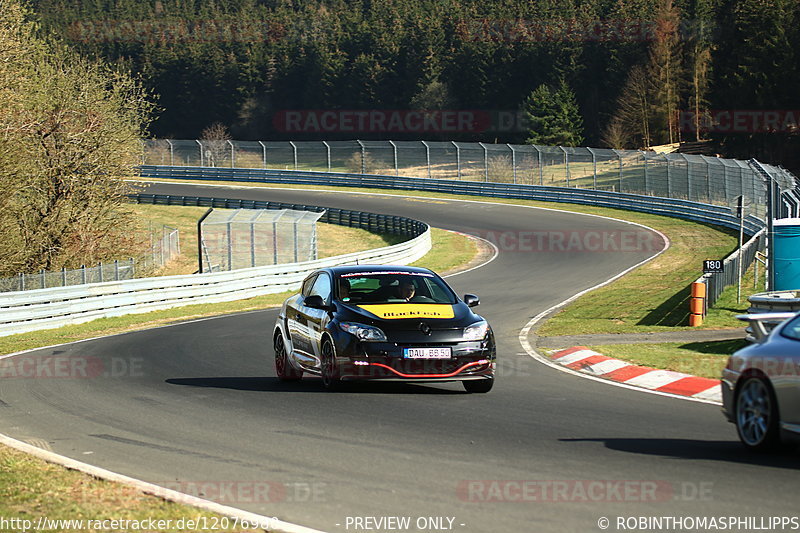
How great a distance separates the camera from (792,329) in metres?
8.69

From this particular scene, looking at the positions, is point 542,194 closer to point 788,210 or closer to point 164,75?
point 788,210

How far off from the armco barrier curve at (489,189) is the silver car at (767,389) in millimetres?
27871

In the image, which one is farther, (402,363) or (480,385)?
(480,385)

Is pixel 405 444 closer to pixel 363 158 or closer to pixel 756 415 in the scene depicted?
pixel 756 415

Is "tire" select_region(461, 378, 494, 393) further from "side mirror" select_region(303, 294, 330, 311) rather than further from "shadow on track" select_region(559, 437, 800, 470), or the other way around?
"shadow on track" select_region(559, 437, 800, 470)

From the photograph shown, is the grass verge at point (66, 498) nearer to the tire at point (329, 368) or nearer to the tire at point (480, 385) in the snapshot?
the tire at point (329, 368)

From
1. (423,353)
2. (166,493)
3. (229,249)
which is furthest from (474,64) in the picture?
(166,493)

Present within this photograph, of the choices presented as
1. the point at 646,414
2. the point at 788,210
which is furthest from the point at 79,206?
the point at 646,414

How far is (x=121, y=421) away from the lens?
11062mm

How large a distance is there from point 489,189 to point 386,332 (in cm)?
5080

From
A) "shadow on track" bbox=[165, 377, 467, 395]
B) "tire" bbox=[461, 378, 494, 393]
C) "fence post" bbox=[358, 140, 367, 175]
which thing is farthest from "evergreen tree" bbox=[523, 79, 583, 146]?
"tire" bbox=[461, 378, 494, 393]

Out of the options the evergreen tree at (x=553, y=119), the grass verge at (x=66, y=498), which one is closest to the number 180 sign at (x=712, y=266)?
the grass verge at (x=66, y=498)

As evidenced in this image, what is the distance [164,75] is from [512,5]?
46.0m

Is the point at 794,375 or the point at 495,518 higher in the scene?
the point at 794,375
